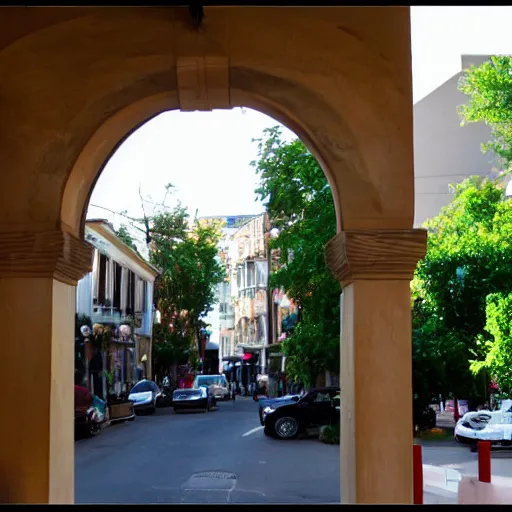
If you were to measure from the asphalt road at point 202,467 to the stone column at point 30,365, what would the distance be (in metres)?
5.92

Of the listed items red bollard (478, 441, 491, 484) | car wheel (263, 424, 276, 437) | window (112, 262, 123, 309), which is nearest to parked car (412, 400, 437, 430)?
car wheel (263, 424, 276, 437)

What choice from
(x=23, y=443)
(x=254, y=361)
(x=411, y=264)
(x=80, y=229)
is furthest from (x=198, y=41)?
(x=254, y=361)

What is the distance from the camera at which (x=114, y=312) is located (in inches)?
1221

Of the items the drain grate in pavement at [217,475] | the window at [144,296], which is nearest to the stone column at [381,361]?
the drain grate in pavement at [217,475]

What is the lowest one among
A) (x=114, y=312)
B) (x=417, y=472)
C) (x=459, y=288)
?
(x=417, y=472)

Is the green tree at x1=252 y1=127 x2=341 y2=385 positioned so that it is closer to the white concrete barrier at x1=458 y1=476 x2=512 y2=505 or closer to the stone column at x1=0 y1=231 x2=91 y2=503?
the white concrete barrier at x1=458 y1=476 x2=512 y2=505

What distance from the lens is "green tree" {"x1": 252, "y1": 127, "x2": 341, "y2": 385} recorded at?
60.6 ft

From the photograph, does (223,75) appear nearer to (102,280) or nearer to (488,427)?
(488,427)

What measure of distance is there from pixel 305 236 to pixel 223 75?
44.6ft

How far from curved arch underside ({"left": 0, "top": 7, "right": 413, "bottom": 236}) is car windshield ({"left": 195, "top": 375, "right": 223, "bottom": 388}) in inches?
1311

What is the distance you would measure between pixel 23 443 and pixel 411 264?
2389 millimetres

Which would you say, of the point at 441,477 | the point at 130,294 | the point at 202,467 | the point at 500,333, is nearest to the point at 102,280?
the point at 130,294

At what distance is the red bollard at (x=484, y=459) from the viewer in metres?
6.53

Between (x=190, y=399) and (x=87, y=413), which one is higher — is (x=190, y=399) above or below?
below
